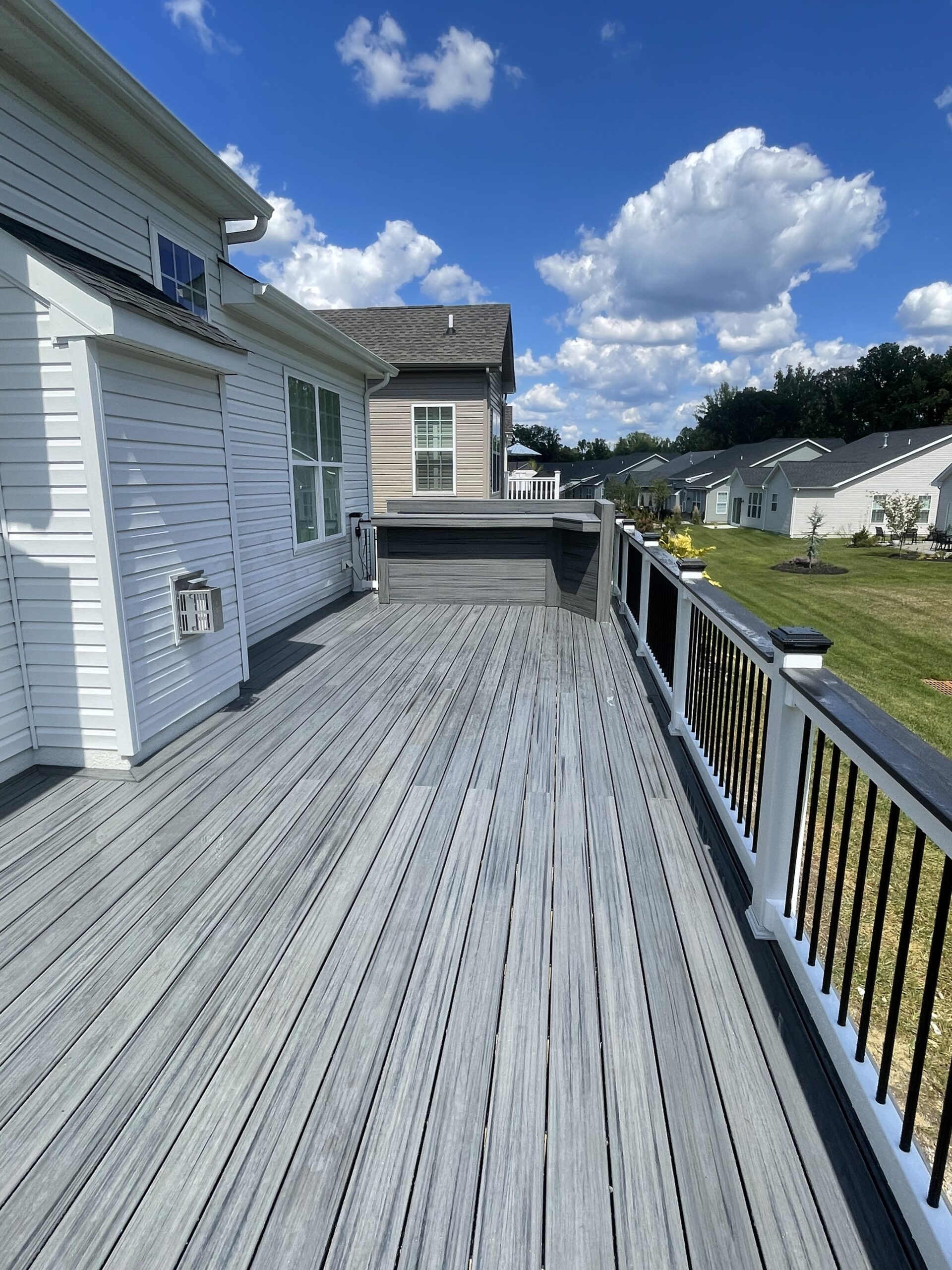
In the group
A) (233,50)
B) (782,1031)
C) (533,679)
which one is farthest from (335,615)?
(233,50)

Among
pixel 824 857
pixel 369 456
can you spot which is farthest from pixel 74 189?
pixel 369 456

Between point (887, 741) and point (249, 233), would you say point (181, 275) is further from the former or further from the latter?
point (887, 741)

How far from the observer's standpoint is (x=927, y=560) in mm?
19797

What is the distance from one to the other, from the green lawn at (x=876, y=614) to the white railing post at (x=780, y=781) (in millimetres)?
2538

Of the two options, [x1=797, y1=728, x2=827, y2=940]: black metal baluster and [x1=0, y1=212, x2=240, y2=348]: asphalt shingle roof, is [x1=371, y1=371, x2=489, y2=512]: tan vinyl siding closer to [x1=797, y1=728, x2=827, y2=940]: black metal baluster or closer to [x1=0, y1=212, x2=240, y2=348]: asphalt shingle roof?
[x1=0, y1=212, x2=240, y2=348]: asphalt shingle roof

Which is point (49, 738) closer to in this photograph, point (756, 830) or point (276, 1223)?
point (276, 1223)

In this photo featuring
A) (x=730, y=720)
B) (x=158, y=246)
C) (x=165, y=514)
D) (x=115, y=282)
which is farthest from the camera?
(x=158, y=246)

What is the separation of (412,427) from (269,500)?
6217 millimetres

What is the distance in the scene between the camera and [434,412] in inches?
455

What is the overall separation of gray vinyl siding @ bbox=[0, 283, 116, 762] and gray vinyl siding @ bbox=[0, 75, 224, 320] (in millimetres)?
803

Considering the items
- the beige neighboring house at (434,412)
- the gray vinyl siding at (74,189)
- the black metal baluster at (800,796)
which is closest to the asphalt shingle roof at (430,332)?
the beige neighboring house at (434,412)

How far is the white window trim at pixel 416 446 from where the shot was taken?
11.5 m

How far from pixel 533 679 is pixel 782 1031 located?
312 cm

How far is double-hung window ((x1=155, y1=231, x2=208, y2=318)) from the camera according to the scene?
14.3ft
